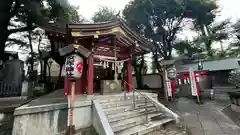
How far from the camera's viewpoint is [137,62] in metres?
17.0

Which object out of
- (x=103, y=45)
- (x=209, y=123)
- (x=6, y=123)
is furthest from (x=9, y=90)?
(x=209, y=123)

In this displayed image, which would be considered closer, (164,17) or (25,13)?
(25,13)

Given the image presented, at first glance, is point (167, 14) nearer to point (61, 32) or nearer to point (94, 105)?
point (61, 32)

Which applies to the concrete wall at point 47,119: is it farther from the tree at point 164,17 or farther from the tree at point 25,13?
the tree at point 164,17

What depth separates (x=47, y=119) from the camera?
4.10 metres

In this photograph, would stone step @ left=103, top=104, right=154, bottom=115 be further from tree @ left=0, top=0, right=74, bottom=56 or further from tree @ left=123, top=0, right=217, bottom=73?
tree @ left=123, top=0, right=217, bottom=73

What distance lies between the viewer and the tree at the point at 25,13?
9453mm

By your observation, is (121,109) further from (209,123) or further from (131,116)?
(209,123)

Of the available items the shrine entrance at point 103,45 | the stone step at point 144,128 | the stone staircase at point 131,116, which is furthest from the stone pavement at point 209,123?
the shrine entrance at point 103,45

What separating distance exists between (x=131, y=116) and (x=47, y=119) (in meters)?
3.11

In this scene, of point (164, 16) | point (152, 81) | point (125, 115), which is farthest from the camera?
point (152, 81)

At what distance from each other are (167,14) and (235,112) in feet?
34.5

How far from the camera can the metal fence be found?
781 centimetres

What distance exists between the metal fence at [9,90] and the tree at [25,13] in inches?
179
